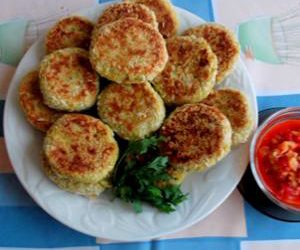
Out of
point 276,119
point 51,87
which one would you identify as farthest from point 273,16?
point 51,87

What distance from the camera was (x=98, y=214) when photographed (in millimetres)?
1325

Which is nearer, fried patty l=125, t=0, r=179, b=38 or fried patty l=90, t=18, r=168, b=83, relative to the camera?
fried patty l=90, t=18, r=168, b=83

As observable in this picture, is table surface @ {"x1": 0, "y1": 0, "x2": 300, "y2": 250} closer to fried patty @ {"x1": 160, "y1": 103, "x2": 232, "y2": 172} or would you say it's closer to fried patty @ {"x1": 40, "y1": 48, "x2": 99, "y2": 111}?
fried patty @ {"x1": 160, "y1": 103, "x2": 232, "y2": 172}

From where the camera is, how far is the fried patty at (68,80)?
1342 mm

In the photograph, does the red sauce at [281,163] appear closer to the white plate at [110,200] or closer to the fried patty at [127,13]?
the white plate at [110,200]

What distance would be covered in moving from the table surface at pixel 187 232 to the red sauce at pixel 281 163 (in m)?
0.13

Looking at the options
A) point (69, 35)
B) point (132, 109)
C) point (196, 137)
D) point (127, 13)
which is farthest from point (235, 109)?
point (69, 35)

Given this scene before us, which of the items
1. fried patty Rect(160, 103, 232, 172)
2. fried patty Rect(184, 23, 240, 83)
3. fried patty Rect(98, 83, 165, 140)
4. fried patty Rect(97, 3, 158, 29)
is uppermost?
fried patty Rect(97, 3, 158, 29)

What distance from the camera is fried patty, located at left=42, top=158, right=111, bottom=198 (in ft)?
4.34

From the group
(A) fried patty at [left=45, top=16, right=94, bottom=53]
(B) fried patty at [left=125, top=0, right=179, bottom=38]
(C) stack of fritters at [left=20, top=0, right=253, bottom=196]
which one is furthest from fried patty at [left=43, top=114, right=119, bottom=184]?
(B) fried patty at [left=125, top=0, right=179, bottom=38]

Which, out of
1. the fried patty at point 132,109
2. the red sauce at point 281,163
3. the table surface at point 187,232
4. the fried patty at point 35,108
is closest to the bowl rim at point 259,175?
the red sauce at point 281,163

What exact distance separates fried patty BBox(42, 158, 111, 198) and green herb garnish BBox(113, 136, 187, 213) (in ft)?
0.12

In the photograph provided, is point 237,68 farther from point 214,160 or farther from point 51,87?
point 51,87

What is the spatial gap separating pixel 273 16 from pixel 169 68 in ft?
1.78
